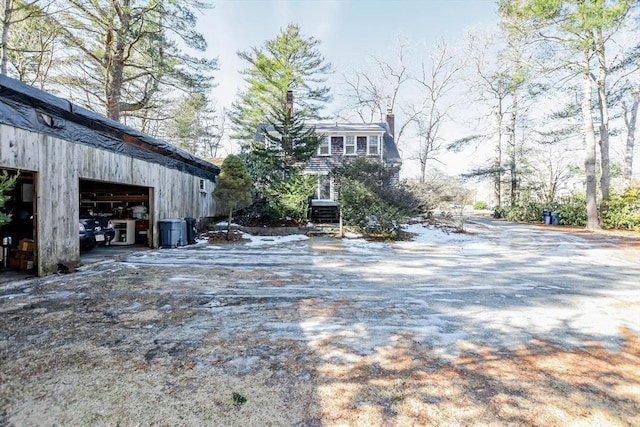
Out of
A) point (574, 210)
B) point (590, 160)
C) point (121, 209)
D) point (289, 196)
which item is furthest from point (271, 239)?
point (574, 210)

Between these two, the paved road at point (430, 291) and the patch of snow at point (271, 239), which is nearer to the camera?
the paved road at point (430, 291)

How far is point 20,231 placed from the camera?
21.8 feet

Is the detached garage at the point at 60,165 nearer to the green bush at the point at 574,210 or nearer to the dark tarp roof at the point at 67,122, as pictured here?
the dark tarp roof at the point at 67,122

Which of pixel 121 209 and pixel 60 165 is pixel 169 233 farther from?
pixel 60 165

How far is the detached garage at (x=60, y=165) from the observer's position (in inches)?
193

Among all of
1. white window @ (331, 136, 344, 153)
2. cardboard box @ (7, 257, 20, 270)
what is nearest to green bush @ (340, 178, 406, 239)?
white window @ (331, 136, 344, 153)

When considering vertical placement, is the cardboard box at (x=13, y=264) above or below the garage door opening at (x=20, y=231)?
below

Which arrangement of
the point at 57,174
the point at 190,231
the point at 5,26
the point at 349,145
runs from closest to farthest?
the point at 57,174, the point at 5,26, the point at 190,231, the point at 349,145

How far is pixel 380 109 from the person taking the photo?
28125 millimetres

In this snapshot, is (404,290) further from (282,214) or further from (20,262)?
(282,214)

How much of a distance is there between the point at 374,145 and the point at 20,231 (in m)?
16.2

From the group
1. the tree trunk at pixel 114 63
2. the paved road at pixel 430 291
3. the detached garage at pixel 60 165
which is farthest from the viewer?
the tree trunk at pixel 114 63

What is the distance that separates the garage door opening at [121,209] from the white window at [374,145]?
500 inches

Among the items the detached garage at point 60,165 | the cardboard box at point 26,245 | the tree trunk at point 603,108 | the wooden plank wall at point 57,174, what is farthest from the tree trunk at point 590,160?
the cardboard box at point 26,245
